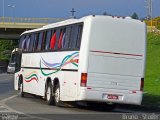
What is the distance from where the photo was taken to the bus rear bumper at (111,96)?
69.1 ft

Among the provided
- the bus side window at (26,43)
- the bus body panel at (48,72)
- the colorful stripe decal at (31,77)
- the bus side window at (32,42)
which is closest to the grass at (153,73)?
the bus body panel at (48,72)

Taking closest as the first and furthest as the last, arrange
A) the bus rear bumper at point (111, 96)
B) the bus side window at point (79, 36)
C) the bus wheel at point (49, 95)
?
1. the bus rear bumper at point (111, 96)
2. the bus side window at point (79, 36)
3. the bus wheel at point (49, 95)

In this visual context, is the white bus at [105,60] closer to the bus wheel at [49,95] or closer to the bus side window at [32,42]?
the bus wheel at [49,95]

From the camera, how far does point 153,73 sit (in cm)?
4762

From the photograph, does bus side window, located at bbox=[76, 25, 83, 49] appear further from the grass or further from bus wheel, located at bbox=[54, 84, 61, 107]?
the grass

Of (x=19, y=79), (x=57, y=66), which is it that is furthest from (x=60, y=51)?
(x=19, y=79)

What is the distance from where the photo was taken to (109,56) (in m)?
21.4

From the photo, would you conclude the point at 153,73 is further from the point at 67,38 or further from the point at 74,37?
the point at 74,37

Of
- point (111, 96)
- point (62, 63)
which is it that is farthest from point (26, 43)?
point (111, 96)

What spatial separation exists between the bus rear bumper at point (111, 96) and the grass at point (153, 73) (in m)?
2.76

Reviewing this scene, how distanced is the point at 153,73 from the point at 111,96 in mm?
26772

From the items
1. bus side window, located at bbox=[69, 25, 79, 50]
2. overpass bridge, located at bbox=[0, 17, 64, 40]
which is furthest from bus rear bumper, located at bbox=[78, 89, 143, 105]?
overpass bridge, located at bbox=[0, 17, 64, 40]

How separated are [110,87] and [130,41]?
1.90 metres

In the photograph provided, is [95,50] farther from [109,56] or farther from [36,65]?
[36,65]
